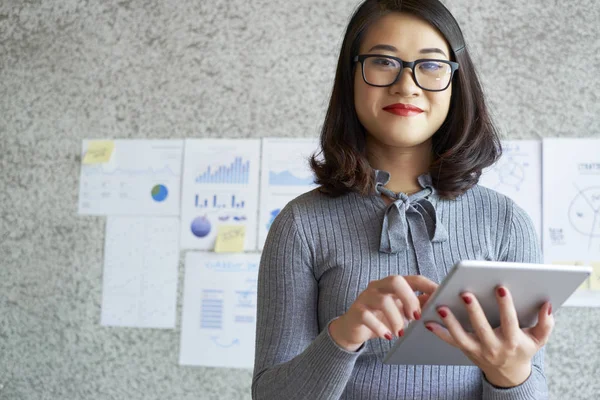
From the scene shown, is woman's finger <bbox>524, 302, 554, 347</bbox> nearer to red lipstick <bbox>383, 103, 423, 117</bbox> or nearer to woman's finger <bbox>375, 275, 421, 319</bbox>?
woman's finger <bbox>375, 275, 421, 319</bbox>

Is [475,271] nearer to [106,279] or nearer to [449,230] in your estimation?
Answer: [449,230]

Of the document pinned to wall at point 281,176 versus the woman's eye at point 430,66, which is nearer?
the woman's eye at point 430,66

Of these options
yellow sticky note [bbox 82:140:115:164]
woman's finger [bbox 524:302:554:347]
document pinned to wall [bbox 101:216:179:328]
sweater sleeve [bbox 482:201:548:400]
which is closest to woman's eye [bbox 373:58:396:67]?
sweater sleeve [bbox 482:201:548:400]

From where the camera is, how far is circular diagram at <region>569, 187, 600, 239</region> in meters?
1.82

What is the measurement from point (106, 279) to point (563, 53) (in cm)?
158

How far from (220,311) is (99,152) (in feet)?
2.19

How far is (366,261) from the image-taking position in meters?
0.90

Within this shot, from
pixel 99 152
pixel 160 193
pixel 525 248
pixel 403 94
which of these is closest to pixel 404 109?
pixel 403 94

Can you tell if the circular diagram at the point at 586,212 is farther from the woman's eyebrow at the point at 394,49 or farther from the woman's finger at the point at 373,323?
the woman's finger at the point at 373,323

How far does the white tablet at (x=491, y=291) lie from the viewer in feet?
2.09

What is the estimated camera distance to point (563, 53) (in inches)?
74.0

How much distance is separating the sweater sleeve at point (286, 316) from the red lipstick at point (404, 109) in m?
0.21

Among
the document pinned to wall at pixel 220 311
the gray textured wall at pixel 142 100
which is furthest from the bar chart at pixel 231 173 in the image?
the document pinned to wall at pixel 220 311

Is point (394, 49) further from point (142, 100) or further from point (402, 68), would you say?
point (142, 100)
